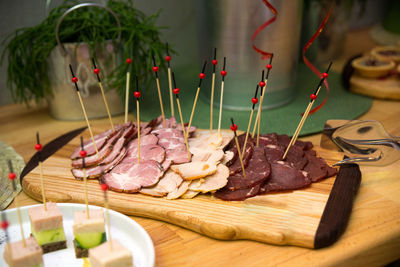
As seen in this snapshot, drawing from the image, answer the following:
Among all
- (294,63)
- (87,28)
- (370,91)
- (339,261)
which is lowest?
(339,261)

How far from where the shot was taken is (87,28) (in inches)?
61.2

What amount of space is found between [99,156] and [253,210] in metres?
0.49

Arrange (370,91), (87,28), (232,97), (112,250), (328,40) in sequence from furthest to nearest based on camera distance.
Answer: (328,40), (370,91), (232,97), (87,28), (112,250)

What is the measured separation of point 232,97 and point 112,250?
3.27ft

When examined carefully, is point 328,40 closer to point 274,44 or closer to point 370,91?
point 370,91

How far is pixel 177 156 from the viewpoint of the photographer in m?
1.19

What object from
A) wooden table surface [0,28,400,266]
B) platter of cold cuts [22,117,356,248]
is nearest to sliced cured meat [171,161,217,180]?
platter of cold cuts [22,117,356,248]

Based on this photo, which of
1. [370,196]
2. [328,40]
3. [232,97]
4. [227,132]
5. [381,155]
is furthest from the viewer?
[328,40]

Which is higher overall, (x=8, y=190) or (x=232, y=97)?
(x=232, y=97)

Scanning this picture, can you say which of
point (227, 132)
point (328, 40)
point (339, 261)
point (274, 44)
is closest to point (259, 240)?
point (339, 261)

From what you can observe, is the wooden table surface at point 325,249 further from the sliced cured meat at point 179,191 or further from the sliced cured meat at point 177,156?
the sliced cured meat at point 177,156

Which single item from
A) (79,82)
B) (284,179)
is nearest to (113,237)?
(284,179)

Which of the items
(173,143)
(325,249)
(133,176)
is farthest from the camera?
(173,143)

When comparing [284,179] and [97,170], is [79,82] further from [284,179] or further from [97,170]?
[284,179]
